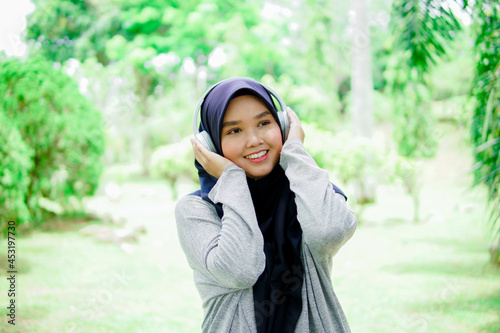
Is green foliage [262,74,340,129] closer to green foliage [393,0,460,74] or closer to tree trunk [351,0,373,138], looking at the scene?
tree trunk [351,0,373,138]

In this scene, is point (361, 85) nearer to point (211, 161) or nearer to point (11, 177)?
point (11, 177)

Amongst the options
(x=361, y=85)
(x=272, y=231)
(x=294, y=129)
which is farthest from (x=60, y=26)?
(x=272, y=231)

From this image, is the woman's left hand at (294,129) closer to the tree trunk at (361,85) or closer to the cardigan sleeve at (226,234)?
the cardigan sleeve at (226,234)

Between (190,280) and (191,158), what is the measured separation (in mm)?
3231

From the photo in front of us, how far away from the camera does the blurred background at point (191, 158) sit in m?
2.82

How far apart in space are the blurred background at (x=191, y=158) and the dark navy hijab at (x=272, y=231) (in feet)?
3.55

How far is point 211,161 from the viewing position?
3.70ft

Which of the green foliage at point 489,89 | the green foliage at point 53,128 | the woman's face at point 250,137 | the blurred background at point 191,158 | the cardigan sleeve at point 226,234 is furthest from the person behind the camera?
the green foliage at point 53,128

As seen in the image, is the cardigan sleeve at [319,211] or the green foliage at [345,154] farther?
the green foliage at [345,154]

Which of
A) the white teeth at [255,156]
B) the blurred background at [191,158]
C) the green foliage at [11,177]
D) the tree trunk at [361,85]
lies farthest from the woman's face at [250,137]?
the tree trunk at [361,85]

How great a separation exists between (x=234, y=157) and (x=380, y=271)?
3.40 metres

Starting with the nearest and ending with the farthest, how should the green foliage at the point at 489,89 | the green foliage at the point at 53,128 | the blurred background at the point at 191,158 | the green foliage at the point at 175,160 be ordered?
the green foliage at the point at 489,89
the blurred background at the point at 191,158
the green foliage at the point at 53,128
the green foliage at the point at 175,160

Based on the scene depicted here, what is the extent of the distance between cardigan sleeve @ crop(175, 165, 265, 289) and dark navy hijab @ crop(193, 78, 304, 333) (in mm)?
68

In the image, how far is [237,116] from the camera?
109 cm
